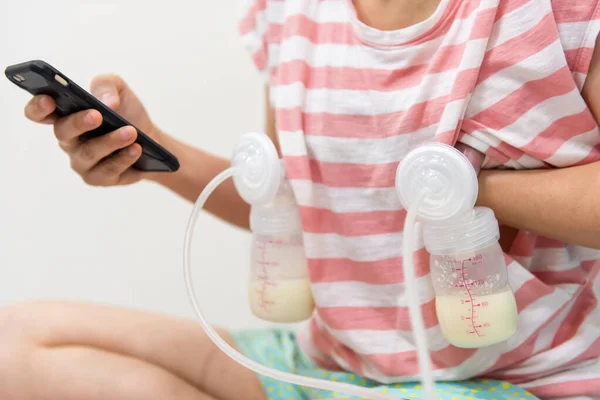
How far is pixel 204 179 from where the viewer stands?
28.2 inches

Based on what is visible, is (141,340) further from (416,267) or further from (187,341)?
(416,267)

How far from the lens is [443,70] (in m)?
0.55

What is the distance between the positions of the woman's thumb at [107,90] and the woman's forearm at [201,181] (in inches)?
3.7

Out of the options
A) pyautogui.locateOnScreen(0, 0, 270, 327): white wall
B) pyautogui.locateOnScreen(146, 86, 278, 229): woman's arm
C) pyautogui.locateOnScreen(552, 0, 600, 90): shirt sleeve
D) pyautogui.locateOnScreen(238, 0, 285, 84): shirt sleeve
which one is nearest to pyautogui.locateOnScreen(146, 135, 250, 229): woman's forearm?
pyautogui.locateOnScreen(146, 86, 278, 229): woman's arm

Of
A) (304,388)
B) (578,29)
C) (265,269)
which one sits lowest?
(304,388)

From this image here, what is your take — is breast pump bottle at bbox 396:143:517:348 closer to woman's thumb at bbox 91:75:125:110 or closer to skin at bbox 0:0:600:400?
skin at bbox 0:0:600:400

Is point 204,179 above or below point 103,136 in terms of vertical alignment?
below

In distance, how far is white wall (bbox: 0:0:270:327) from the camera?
965 millimetres

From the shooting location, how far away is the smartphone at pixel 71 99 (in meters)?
0.48

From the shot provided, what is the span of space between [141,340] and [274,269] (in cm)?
16

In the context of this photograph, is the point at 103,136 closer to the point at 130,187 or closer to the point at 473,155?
the point at 473,155

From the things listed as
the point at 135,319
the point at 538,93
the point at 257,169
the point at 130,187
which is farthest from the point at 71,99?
the point at 130,187

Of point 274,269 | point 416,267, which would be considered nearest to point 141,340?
point 274,269

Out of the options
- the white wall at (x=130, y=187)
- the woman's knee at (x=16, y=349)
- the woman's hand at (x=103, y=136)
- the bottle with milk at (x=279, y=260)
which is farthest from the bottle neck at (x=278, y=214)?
the white wall at (x=130, y=187)
